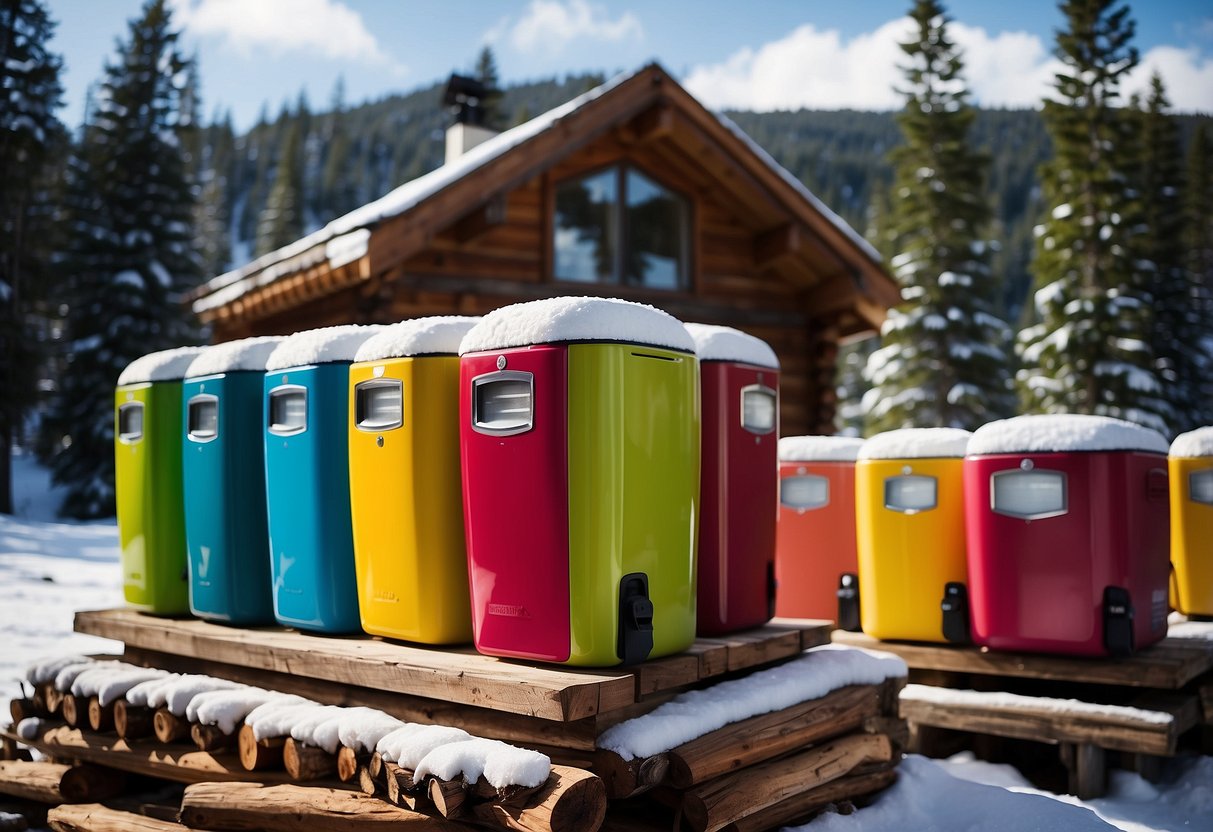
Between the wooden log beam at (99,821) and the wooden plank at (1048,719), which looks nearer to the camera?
the wooden log beam at (99,821)

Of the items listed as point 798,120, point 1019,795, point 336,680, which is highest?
point 798,120

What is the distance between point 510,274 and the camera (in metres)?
9.29

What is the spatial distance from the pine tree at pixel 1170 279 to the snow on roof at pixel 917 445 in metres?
21.9

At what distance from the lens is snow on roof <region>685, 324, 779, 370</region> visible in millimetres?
3586

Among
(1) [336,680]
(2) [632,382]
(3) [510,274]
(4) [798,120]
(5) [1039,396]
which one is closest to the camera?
(2) [632,382]

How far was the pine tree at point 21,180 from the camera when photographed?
58.9 ft

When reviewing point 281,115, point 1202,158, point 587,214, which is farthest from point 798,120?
point 587,214

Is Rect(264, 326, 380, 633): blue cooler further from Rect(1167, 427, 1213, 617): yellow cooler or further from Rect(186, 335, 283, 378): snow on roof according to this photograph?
Rect(1167, 427, 1213, 617): yellow cooler

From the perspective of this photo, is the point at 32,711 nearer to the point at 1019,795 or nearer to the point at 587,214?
the point at 1019,795

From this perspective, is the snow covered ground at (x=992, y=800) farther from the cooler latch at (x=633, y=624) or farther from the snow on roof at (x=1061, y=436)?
the snow on roof at (x=1061, y=436)

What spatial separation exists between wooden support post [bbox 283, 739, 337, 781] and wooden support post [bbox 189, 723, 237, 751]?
0.39 m

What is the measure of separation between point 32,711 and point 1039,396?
21018mm

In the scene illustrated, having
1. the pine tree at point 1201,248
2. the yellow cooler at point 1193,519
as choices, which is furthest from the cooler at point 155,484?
the pine tree at point 1201,248

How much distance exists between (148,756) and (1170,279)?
27817mm
